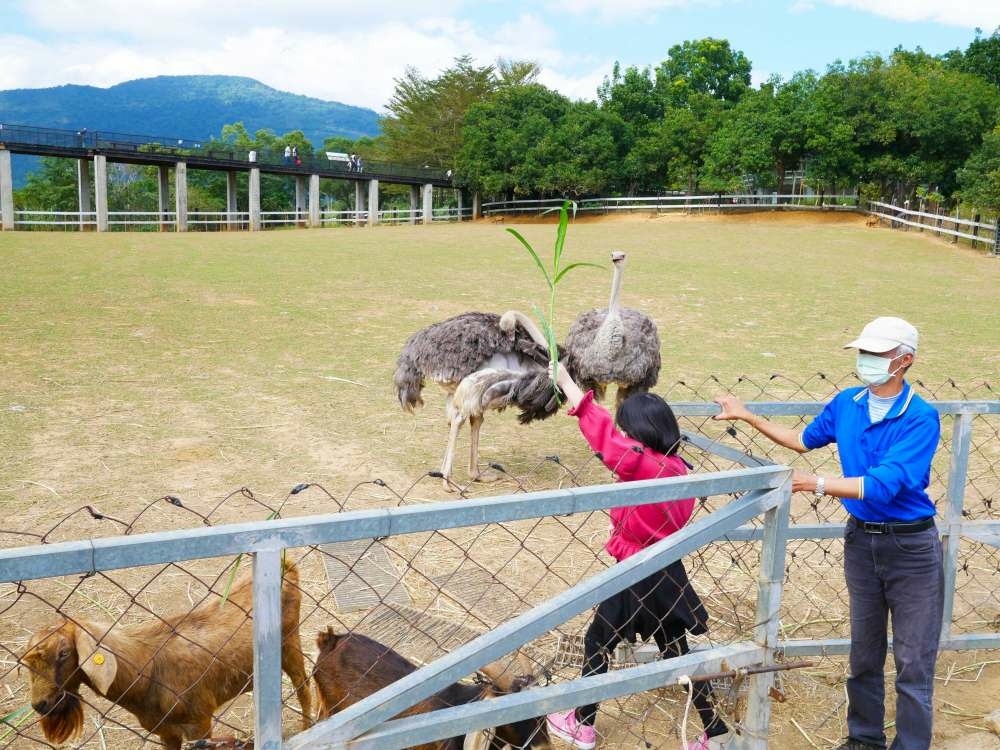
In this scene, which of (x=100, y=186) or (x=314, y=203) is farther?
(x=314, y=203)

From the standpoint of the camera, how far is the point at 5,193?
29.1m

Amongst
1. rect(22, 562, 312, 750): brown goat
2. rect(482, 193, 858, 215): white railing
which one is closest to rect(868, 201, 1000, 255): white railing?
rect(482, 193, 858, 215): white railing

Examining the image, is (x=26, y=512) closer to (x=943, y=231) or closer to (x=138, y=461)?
(x=138, y=461)

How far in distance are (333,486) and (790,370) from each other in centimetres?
615

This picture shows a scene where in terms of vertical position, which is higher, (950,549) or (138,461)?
(950,549)

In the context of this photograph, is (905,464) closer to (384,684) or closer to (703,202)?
(384,684)

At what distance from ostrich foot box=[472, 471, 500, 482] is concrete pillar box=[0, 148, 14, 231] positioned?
87.8 feet

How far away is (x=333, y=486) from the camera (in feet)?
21.9

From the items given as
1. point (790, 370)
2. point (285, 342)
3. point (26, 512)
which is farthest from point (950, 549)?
point (285, 342)

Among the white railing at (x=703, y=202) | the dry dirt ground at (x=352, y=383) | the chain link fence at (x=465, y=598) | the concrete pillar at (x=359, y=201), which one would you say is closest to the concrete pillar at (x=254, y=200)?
the concrete pillar at (x=359, y=201)

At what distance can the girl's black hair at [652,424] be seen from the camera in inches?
139

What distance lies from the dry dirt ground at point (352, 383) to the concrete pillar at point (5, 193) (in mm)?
6103

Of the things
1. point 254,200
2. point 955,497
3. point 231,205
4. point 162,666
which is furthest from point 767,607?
point 231,205

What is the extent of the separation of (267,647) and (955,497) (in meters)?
3.24
